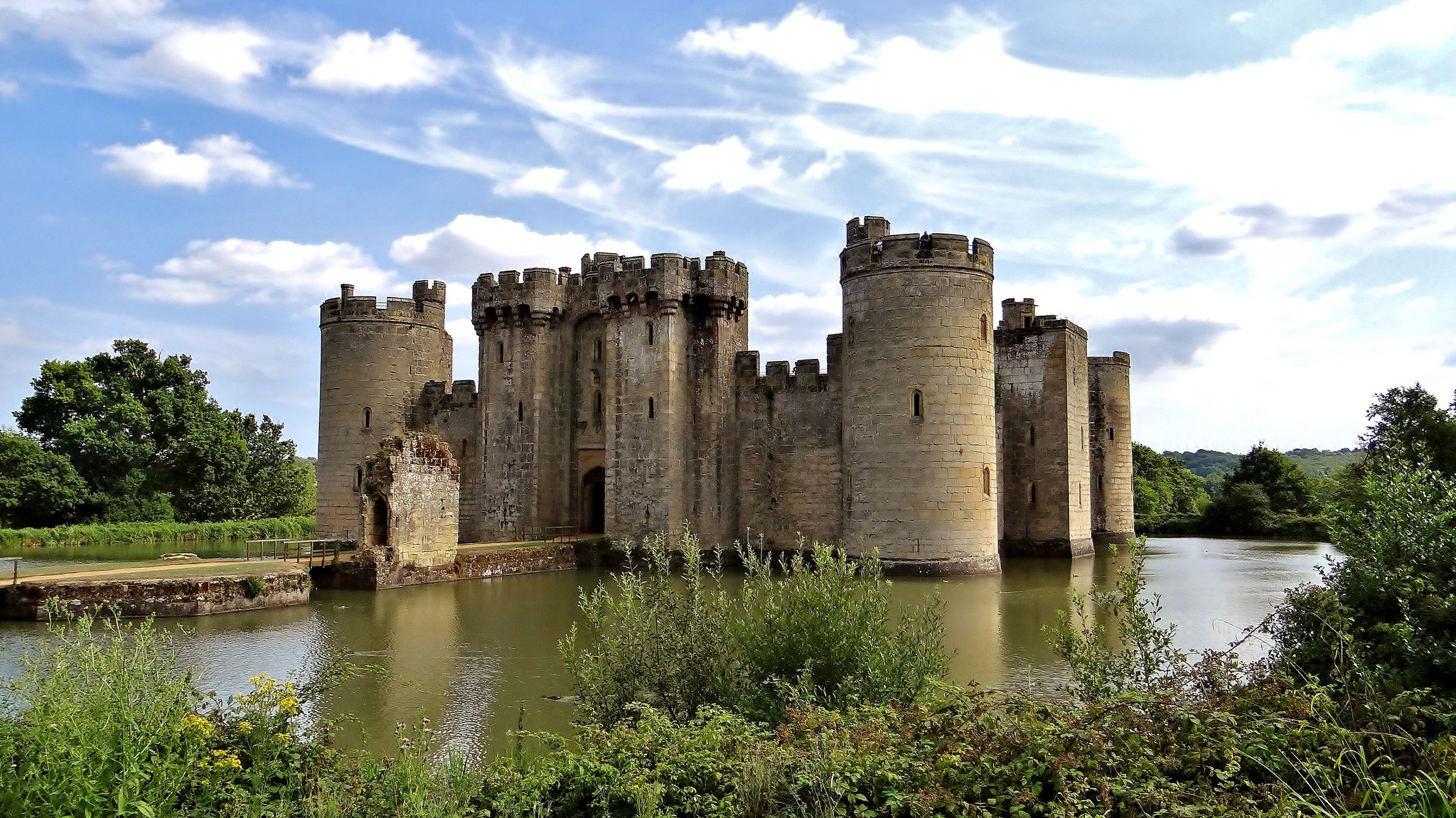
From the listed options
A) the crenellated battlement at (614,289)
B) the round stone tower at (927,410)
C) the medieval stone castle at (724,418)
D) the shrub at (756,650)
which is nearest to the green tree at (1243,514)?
the medieval stone castle at (724,418)

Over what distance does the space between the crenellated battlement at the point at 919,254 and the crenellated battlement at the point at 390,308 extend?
15.0 m

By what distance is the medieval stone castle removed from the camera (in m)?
22.1

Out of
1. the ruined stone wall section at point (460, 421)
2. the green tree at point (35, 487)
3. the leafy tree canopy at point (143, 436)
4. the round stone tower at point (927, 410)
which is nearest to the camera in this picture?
the round stone tower at point (927, 410)

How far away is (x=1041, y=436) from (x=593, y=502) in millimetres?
13687

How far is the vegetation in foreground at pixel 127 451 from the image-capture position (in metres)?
39.6

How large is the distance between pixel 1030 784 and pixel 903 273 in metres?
18.2

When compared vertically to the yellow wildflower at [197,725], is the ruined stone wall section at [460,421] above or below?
above

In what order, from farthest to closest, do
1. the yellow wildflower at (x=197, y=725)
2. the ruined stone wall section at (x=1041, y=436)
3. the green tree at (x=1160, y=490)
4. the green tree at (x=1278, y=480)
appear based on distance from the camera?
the green tree at (x=1160, y=490) < the green tree at (x=1278, y=480) < the ruined stone wall section at (x=1041, y=436) < the yellow wildflower at (x=197, y=725)

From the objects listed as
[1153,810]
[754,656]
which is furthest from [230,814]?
[1153,810]

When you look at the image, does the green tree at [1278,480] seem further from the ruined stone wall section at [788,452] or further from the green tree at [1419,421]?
the ruined stone wall section at [788,452]

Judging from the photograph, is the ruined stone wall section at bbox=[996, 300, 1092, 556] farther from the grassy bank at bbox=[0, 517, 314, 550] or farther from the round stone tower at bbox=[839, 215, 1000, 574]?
the grassy bank at bbox=[0, 517, 314, 550]

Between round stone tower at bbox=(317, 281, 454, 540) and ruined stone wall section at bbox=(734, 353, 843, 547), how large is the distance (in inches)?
→ 442

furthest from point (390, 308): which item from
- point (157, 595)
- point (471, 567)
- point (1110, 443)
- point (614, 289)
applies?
point (1110, 443)

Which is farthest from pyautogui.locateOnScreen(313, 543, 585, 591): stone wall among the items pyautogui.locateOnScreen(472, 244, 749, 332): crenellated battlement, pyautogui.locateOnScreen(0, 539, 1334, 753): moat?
pyautogui.locateOnScreen(472, 244, 749, 332): crenellated battlement
